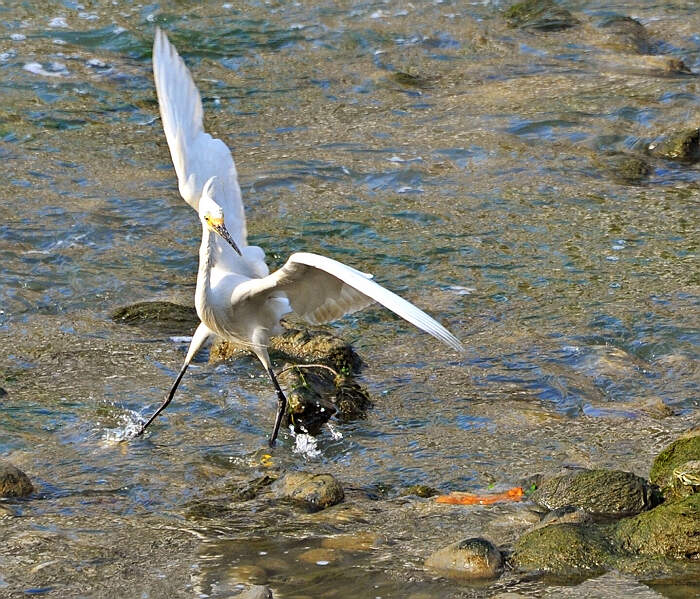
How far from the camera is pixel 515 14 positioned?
14.2 meters

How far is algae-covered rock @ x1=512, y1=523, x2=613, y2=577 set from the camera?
15.0 ft

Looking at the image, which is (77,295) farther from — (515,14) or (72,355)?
(515,14)

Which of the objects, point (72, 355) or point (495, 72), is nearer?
point (72, 355)

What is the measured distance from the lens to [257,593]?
14.2 feet

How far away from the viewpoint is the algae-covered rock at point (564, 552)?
15.0 ft

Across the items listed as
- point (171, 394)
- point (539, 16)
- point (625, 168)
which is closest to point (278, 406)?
point (171, 394)

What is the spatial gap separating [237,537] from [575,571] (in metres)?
1.42

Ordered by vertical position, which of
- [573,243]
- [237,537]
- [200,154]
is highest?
[200,154]

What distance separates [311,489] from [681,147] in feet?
21.1

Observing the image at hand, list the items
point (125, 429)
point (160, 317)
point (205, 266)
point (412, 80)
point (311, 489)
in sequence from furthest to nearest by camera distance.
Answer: point (412, 80) < point (160, 317) < point (125, 429) < point (205, 266) < point (311, 489)

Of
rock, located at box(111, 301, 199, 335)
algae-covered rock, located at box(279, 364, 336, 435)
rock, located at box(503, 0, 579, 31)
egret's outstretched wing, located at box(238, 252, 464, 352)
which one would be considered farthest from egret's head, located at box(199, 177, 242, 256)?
rock, located at box(503, 0, 579, 31)

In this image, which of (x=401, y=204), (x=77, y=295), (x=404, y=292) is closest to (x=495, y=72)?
(x=401, y=204)

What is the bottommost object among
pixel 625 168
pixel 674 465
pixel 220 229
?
pixel 625 168

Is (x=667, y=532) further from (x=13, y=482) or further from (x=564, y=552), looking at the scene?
(x=13, y=482)
